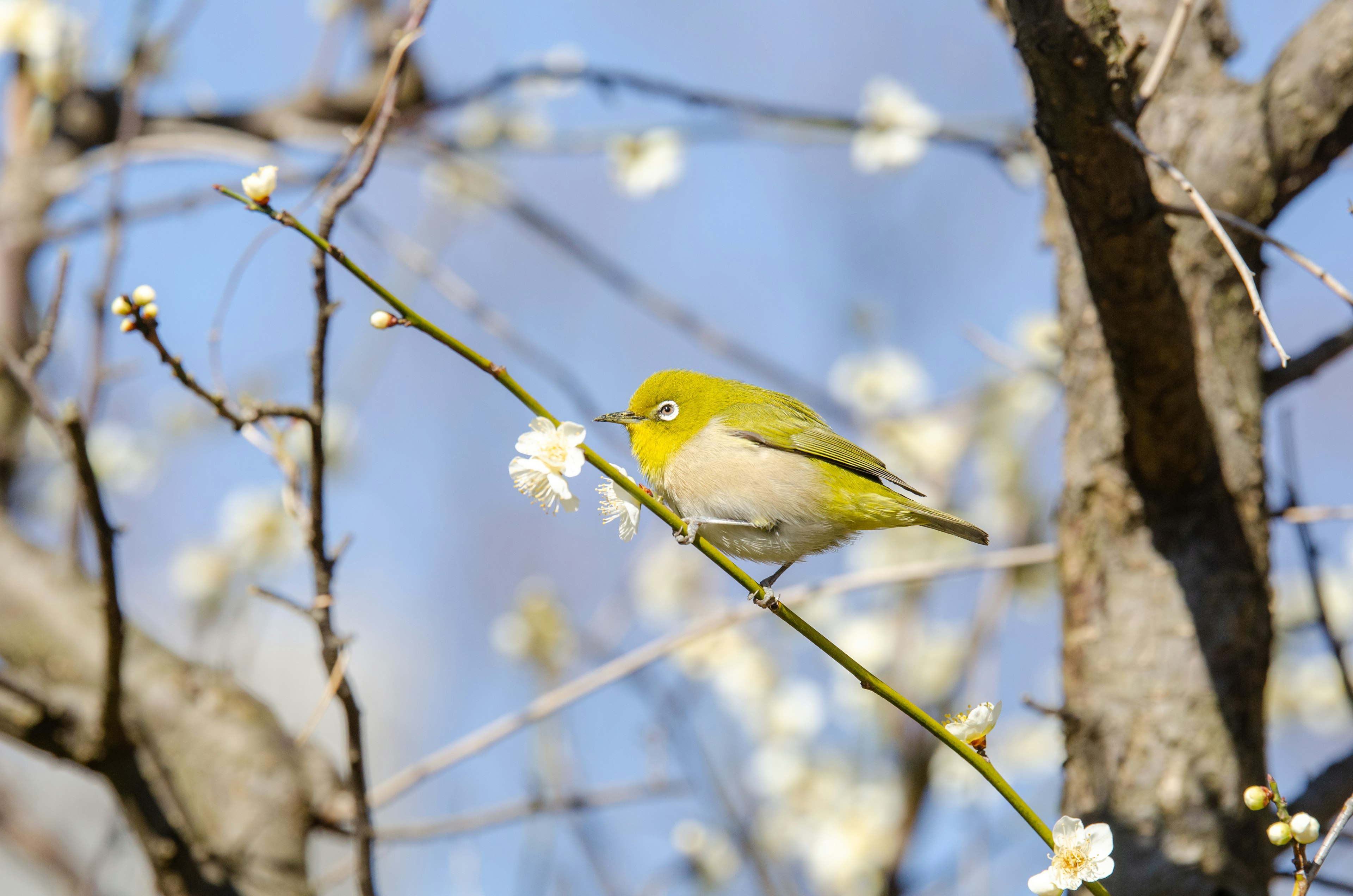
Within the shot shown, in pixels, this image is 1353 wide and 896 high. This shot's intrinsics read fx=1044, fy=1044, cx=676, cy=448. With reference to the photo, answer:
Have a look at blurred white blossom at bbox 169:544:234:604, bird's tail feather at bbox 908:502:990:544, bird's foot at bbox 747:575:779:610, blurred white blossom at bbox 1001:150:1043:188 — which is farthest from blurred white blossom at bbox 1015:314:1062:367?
Result: blurred white blossom at bbox 169:544:234:604

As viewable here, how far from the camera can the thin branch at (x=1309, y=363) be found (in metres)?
2.40

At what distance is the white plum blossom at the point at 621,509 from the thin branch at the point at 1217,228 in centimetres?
97

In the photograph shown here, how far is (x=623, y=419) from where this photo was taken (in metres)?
2.34

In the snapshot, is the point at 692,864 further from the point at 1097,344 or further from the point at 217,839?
the point at 1097,344

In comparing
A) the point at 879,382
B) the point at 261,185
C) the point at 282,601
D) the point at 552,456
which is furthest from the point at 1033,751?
the point at 261,185

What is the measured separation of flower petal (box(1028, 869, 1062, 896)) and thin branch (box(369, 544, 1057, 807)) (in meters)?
1.02

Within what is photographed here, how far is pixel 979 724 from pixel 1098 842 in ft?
0.73

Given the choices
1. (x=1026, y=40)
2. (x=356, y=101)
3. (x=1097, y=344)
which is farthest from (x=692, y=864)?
(x=356, y=101)

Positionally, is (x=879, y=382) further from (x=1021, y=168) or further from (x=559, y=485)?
(x=559, y=485)

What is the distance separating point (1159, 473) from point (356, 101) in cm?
345

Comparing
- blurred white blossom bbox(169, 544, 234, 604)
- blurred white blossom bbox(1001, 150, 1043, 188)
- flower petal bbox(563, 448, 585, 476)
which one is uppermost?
blurred white blossom bbox(1001, 150, 1043, 188)

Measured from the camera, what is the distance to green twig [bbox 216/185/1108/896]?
134cm

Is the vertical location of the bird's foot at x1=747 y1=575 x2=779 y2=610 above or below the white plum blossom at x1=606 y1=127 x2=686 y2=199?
below

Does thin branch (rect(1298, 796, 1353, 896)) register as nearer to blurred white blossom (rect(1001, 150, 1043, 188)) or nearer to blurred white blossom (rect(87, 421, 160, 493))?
blurred white blossom (rect(1001, 150, 1043, 188))
